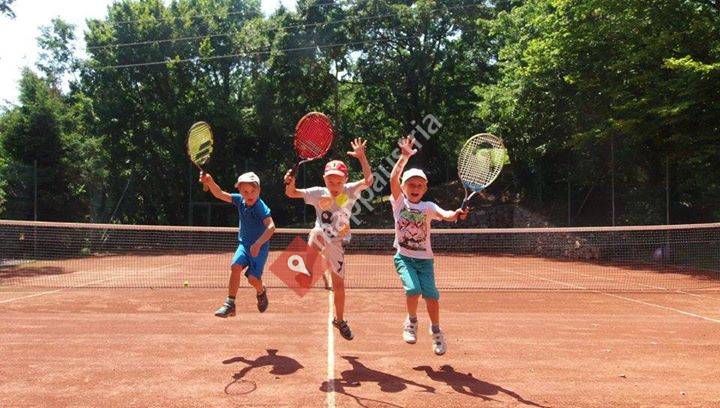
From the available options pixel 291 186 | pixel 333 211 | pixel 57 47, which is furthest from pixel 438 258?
pixel 57 47

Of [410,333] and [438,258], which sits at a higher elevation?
[410,333]

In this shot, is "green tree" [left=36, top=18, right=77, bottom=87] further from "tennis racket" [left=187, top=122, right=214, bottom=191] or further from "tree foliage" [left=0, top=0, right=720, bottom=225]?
"tennis racket" [left=187, top=122, right=214, bottom=191]

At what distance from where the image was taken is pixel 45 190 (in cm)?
2517

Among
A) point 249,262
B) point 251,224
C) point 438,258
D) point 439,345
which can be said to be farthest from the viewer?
point 438,258

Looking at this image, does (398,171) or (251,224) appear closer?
(398,171)

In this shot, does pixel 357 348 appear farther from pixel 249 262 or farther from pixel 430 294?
pixel 249 262

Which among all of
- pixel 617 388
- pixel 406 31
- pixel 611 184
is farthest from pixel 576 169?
pixel 617 388

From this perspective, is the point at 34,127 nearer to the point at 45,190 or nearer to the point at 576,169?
the point at 45,190

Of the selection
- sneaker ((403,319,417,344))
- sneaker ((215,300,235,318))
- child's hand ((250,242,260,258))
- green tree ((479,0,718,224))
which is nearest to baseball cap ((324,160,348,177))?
child's hand ((250,242,260,258))

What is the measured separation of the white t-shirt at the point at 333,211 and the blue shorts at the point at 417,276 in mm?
842

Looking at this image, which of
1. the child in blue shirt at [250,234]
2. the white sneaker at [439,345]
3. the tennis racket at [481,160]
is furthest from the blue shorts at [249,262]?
the tennis racket at [481,160]

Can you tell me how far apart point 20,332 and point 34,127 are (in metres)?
23.4

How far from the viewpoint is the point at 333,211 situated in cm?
622

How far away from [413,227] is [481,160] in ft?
4.43
